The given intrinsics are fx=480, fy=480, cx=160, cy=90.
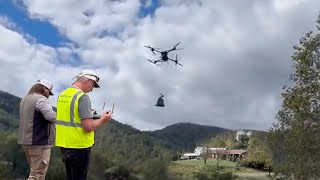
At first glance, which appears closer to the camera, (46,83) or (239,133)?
(46,83)

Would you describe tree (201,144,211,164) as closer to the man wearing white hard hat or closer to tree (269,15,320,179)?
tree (269,15,320,179)

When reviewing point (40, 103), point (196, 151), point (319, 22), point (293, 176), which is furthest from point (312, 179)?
point (196, 151)

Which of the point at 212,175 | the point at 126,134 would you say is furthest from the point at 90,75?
the point at 212,175

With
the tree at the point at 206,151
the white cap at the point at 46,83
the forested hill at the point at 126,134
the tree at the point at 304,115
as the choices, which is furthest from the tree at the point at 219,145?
the white cap at the point at 46,83

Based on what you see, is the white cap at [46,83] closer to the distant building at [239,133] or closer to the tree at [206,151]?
the tree at [206,151]

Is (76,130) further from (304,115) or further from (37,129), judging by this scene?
Result: (304,115)

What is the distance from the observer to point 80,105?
4859mm

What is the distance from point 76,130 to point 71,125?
79 mm

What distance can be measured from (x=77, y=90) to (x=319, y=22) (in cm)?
1958

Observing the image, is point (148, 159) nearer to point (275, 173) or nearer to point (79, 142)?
point (275, 173)

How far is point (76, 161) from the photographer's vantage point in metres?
4.88

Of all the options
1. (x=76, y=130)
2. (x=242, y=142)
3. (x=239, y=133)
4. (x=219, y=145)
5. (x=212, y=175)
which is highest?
(x=239, y=133)

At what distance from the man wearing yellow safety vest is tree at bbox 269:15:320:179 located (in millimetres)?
17273

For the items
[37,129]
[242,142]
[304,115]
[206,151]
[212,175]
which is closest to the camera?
[37,129]
